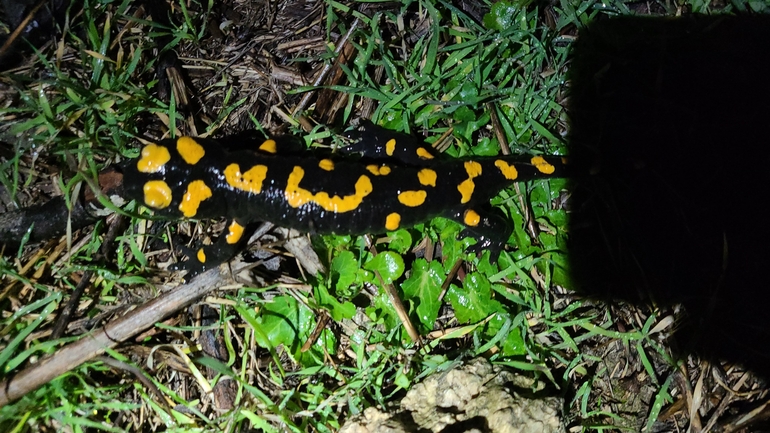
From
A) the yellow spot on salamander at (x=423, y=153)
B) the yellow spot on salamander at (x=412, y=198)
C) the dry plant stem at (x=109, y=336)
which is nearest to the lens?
the dry plant stem at (x=109, y=336)

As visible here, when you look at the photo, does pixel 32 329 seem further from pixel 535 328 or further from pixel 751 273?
pixel 751 273

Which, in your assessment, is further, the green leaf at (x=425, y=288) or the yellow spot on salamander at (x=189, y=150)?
the green leaf at (x=425, y=288)

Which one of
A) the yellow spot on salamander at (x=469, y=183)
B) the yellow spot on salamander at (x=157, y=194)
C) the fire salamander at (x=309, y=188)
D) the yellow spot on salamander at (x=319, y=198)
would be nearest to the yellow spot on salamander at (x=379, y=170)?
the fire salamander at (x=309, y=188)

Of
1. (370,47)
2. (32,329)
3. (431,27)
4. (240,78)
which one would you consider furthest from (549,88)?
(32,329)

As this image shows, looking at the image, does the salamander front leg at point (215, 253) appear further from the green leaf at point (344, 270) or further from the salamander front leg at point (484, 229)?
the salamander front leg at point (484, 229)

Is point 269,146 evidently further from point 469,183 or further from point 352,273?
point 469,183
